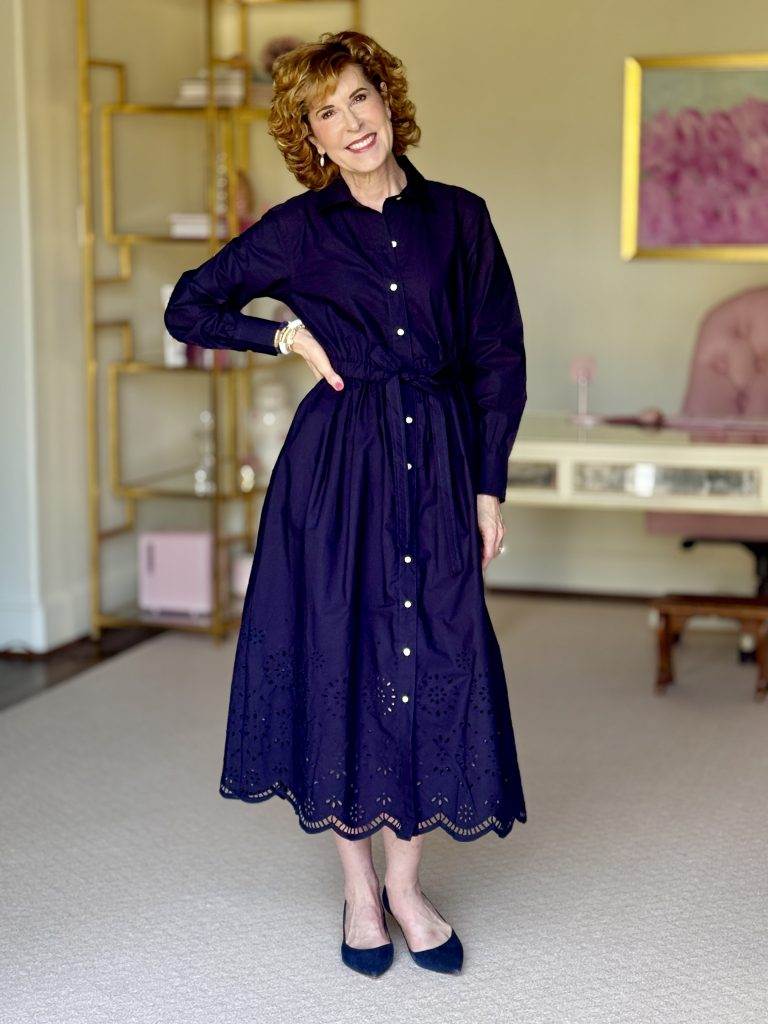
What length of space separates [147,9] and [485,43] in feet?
4.30

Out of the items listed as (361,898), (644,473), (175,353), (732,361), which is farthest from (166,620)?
(361,898)

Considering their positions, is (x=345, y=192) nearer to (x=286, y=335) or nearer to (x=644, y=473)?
(x=286, y=335)

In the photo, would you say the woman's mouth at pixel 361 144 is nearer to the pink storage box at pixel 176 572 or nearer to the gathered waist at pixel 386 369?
the gathered waist at pixel 386 369

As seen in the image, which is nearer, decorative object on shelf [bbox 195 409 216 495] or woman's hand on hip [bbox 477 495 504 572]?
woman's hand on hip [bbox 477 495 504 572]

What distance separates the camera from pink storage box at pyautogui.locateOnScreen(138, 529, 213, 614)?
4977mm

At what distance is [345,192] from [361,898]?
4.15 feet

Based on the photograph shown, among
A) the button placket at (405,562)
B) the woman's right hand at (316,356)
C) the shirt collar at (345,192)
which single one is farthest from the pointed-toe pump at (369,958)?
the shirt collar at (345,192)

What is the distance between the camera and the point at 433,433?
8.06ft

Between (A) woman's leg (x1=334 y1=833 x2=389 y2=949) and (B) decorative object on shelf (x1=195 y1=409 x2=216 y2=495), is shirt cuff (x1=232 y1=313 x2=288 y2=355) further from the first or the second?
(B) decorative object on shelf (x1=195 y1=409 x2=216 y2=495)

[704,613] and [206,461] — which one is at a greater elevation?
[206,461]

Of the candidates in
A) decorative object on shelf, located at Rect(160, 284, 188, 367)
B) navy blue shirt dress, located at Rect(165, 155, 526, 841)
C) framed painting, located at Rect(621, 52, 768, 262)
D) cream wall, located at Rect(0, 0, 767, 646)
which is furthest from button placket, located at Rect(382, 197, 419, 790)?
framed painting, located at Rect(621, 52, 768, 262)

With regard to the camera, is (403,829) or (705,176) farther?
(705,176)


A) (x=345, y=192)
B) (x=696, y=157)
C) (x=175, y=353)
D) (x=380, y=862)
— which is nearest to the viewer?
(x=345, y=192)

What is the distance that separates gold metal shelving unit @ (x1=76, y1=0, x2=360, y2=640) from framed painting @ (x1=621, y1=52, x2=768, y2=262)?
1.17 m
